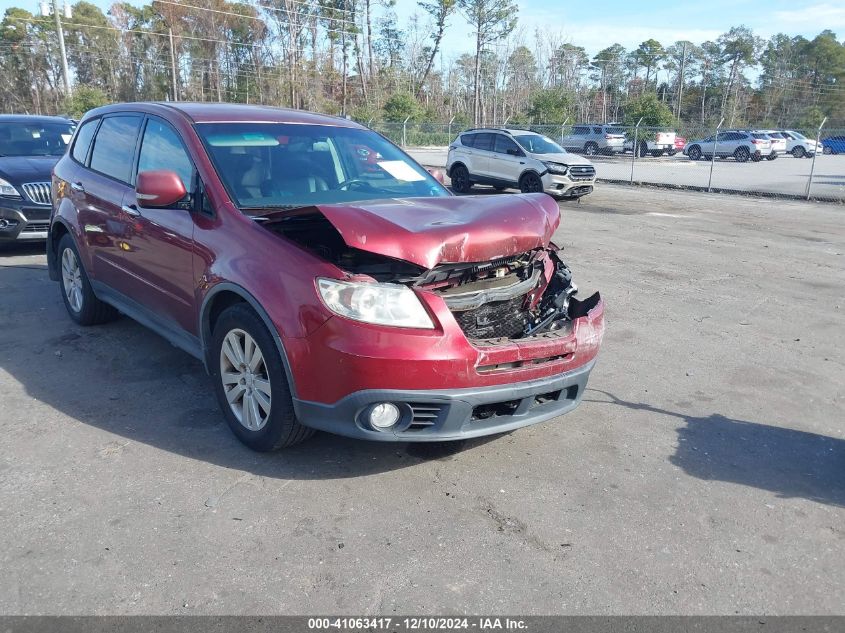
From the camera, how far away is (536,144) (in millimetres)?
17688

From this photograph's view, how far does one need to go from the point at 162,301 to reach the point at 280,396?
4.88ft

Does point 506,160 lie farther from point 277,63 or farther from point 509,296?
point 277,63

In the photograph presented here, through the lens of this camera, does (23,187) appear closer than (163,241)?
No

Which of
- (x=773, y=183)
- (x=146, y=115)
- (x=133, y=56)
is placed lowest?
(x=773, y=183)

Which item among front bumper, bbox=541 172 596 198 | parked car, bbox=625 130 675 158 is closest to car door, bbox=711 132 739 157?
parked car, bbox=625 130 675 158

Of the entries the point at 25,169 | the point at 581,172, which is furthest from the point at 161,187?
the point at 581,172

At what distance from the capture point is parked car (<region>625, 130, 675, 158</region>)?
3481 centimetres

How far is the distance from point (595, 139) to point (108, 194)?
33.5m

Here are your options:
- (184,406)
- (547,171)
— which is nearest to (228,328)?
(184,406)

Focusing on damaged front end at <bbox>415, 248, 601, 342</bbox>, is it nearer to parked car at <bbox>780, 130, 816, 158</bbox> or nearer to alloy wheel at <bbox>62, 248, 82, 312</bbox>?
alloy wheel at <bbox>62, 248, 82, 312</bbox>

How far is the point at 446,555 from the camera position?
283cm

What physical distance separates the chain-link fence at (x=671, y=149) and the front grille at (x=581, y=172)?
9.37 metres

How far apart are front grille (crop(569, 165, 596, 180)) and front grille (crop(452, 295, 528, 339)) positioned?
44.8ft

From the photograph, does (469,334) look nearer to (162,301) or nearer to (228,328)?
(228,328)
